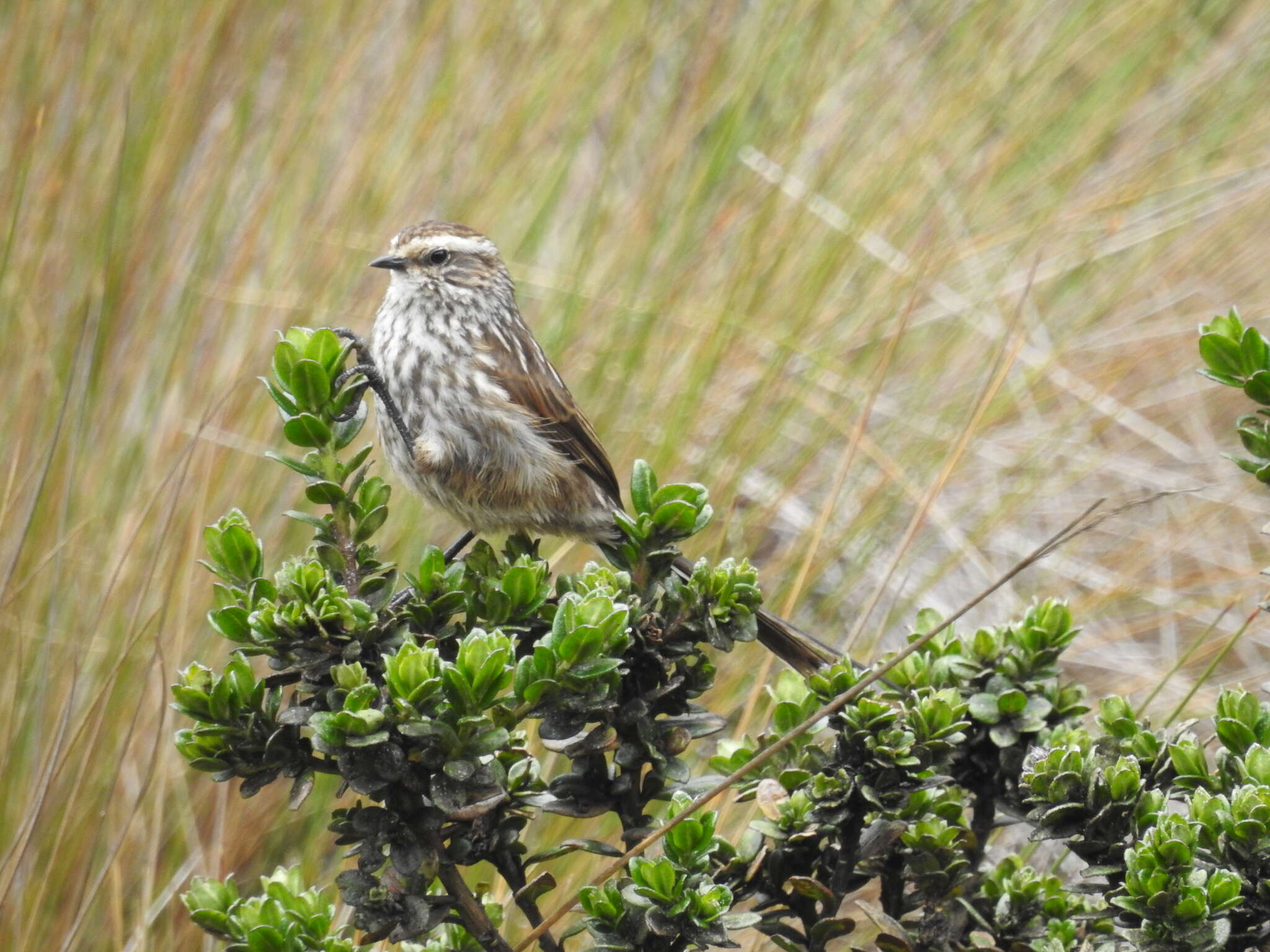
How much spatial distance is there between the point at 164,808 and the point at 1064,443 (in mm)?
2821

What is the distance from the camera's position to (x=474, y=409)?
118 inches

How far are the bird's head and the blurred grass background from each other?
430 mm

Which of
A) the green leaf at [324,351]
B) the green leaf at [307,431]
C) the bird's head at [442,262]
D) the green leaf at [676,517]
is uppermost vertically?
the bird's head at [442,262]

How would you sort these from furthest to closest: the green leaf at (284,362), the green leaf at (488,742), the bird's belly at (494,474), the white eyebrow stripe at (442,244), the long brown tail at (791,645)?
the white eyebrow stripe at (442,244) < the bird's belly at (494,474) < the long brown tail at (791,645) < the green leaf at (284,362) < the green leaf at (488,742)

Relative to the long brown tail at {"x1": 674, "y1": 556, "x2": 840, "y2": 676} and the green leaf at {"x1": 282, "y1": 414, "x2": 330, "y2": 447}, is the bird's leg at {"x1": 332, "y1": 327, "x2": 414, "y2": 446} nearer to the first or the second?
the green leaf at {"x1": 282, "y1": 414, "x2": 330, "y2": 447}

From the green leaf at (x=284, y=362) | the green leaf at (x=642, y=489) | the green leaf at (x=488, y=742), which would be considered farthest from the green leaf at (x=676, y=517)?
the green leaf at (x=284, y=362)

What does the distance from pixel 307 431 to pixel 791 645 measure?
108 centimetres

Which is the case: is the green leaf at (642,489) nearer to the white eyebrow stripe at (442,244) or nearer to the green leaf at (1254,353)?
the green leaf at (1254,353)

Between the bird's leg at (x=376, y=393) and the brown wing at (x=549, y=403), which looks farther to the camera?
the brown wing at (x=549, y=403)

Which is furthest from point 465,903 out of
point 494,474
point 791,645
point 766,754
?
point 494,474

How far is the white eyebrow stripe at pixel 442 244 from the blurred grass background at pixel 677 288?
0.47 meters

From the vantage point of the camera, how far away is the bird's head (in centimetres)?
316

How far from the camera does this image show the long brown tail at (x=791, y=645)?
244 centimetres

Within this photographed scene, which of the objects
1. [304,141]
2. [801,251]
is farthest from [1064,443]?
[304,141]
